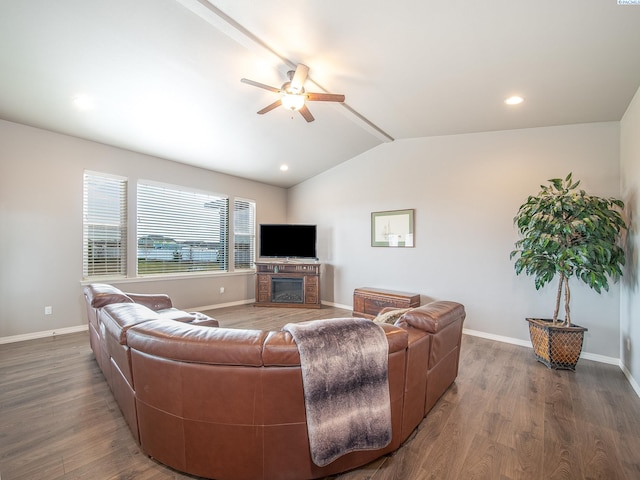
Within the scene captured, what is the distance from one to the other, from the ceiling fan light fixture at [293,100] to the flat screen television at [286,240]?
11.3 feet

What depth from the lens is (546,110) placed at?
3.14 meters

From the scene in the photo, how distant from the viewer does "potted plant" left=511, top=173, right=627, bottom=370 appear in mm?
2799

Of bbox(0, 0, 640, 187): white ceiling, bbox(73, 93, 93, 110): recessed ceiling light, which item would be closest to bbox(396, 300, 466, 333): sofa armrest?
bbox(0, 0, 640, 187): white ceiling

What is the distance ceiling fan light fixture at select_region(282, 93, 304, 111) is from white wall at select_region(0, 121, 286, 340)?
11.0 ft

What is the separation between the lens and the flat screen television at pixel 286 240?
19.7 feet

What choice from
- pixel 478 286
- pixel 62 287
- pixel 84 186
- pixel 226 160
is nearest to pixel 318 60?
pixel 226 160

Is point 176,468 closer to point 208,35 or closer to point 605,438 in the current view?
point 605,438

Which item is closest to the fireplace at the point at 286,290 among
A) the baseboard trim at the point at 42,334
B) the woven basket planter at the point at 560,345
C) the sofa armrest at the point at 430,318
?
the baseboard trim at the point at 42,334

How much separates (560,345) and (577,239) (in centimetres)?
114

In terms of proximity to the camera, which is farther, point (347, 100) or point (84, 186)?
point (84, 186)

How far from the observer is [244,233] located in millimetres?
→ 6289

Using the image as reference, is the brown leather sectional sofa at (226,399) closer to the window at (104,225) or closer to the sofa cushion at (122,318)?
the sofa cushion at (122,318)

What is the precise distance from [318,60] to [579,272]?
3489 mm

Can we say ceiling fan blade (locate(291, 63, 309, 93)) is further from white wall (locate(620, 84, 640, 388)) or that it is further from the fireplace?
the fireplace
